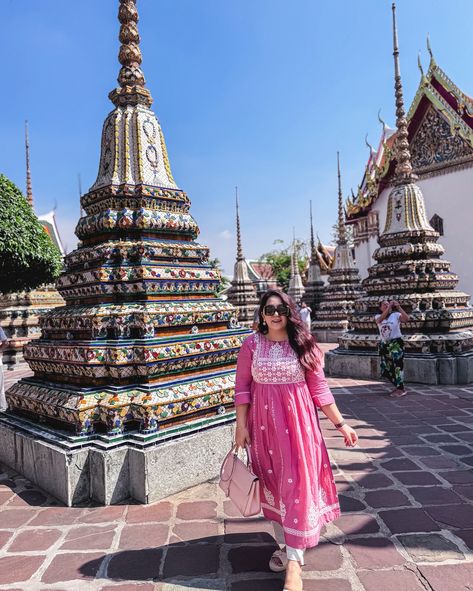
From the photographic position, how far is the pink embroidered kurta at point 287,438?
8.32 feet

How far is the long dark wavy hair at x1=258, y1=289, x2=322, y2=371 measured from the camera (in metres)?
2.71

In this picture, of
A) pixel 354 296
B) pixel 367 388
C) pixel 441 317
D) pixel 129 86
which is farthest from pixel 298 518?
pixel 354 296

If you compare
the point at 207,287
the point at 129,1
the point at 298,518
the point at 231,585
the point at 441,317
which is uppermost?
the point at 129,1

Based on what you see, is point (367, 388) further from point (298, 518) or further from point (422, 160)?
point (422, 160)

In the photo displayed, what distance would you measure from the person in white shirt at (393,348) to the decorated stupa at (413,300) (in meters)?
1.19

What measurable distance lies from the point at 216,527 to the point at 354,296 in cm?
1572

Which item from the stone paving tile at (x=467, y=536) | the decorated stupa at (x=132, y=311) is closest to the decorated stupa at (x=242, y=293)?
the decorated stupa at (x=132, y=311)

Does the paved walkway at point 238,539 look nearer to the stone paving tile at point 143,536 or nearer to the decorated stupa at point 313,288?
the stone paving tile at point 143,536

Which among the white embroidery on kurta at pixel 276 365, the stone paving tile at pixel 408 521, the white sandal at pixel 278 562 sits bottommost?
the stone paving tile at pixel 408 521

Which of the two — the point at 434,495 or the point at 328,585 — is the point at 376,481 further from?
the point at 328,585

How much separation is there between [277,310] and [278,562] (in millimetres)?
1476

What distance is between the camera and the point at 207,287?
4973mm

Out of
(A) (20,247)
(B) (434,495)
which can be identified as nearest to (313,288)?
(A) (20,247)

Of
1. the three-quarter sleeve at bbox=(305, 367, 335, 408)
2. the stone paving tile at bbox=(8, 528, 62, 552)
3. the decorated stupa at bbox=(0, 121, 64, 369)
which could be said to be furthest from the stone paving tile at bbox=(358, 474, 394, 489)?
the decorated stupa at bbox=(0, 121, 64, 369)
